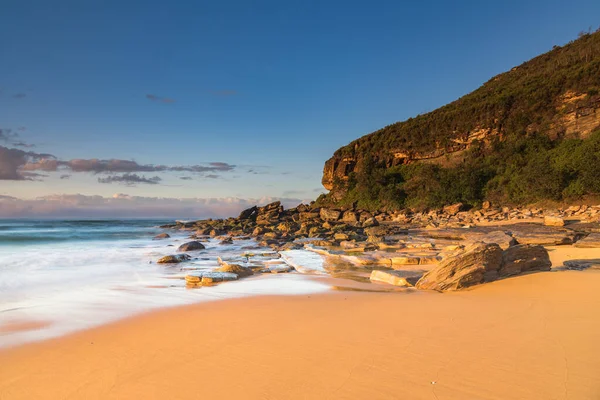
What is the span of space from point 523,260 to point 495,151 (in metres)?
30.4

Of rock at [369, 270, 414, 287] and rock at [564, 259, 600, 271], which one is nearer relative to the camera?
rock at [369, 270, 414, 287]

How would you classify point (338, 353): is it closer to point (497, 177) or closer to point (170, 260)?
point (170, 260)

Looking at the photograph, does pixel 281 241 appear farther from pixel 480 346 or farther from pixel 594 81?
pixel 594 81

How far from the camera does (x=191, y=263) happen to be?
12562mm

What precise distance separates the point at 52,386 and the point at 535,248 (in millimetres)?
8638

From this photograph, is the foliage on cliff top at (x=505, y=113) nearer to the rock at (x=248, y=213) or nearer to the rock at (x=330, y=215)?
the rock at (x=330, y=215)

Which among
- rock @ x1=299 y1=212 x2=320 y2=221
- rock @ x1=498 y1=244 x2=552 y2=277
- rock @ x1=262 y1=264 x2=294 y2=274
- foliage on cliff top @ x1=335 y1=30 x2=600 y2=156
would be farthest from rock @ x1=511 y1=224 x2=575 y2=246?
rock @ x1=299 y1=212 x2=320 y2=221

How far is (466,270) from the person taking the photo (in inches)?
258

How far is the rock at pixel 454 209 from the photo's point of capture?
96.6ft

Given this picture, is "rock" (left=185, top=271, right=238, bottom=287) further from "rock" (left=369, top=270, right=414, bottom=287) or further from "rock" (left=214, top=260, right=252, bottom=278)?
"rock" (left=369, top=270, right=414, bottom=287)

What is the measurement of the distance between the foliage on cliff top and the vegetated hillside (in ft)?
0.32

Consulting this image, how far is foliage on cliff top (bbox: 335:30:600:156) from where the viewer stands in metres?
30.3

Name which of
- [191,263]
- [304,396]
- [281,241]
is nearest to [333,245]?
[281,241]

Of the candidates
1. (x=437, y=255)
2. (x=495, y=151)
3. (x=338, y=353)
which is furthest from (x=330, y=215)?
(x=338, y=353)
